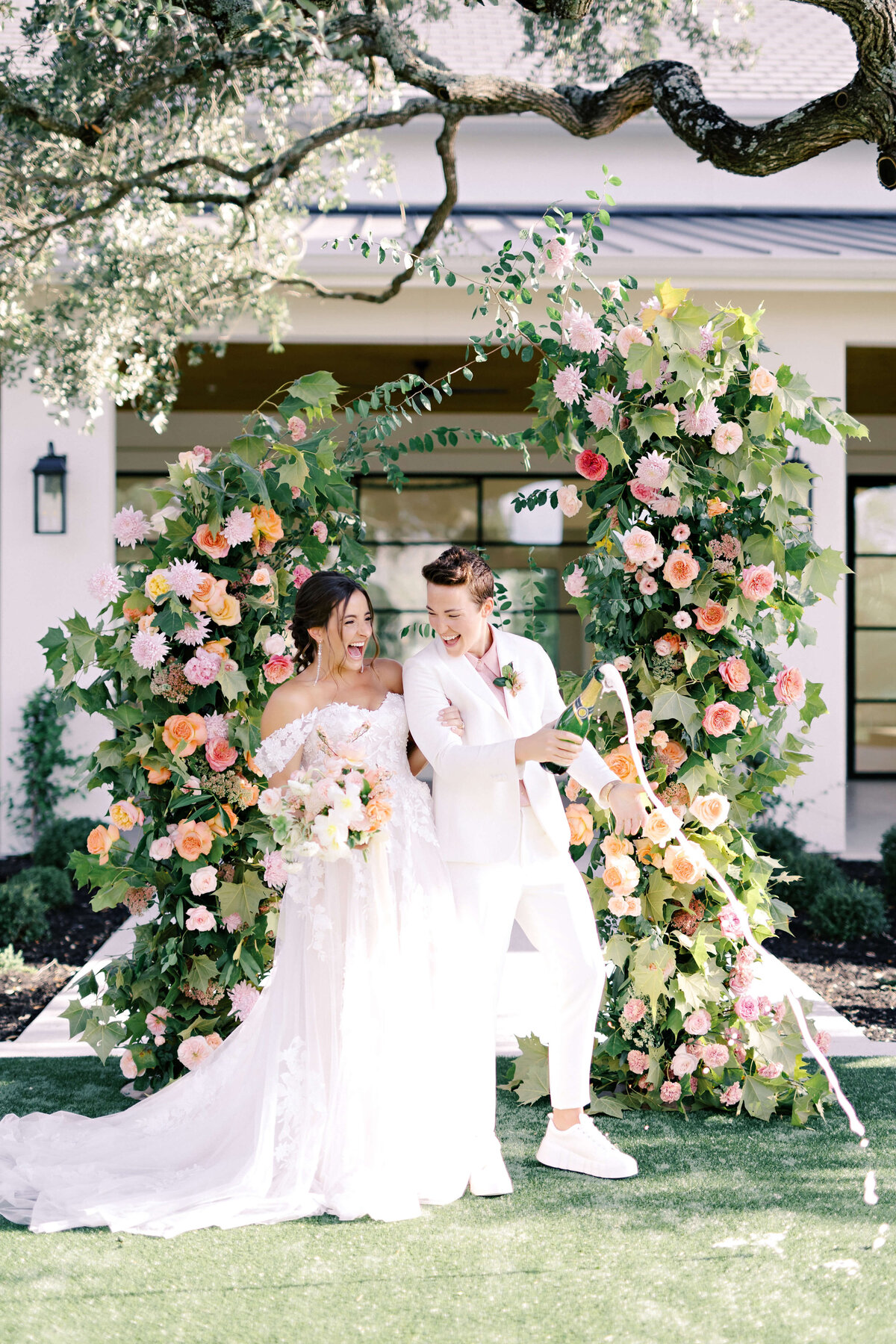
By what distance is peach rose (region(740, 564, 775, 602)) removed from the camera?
3945mm

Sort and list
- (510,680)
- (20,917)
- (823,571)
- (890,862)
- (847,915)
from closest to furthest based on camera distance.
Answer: (510,680) → (823,571) → (20,917) → (847,915) → (890,862)

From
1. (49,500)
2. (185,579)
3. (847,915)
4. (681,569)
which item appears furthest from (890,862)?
(49,500)

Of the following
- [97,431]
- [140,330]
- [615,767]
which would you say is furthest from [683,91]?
[97,431]

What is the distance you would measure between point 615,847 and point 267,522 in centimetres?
Answer: 163

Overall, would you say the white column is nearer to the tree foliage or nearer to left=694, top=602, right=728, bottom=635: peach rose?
the tree foliage

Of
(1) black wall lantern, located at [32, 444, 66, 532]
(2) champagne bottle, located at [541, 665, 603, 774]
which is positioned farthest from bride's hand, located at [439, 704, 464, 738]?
(1) black wall lantern, located at [32, 444, 66, 532]

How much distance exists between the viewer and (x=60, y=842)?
819 cm

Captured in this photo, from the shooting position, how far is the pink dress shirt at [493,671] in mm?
3570

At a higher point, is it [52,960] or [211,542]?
[211,542]

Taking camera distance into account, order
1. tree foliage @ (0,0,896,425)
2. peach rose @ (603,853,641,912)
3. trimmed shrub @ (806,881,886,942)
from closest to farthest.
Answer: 1. peach rose @ (603,853,641,912)
2. tree foliage @ (0,0,896,425)
3. trimmed shrub @ (806,881,886,942)

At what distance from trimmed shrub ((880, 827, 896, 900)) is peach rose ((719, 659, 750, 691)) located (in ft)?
13.1

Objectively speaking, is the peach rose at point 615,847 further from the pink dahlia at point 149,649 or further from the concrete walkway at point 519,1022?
the pink dahlia at point 149,649

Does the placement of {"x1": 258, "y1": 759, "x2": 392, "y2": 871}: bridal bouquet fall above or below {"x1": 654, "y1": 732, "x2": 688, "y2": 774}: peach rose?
below

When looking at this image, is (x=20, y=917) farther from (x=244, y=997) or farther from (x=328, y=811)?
(x=328, y=811)
